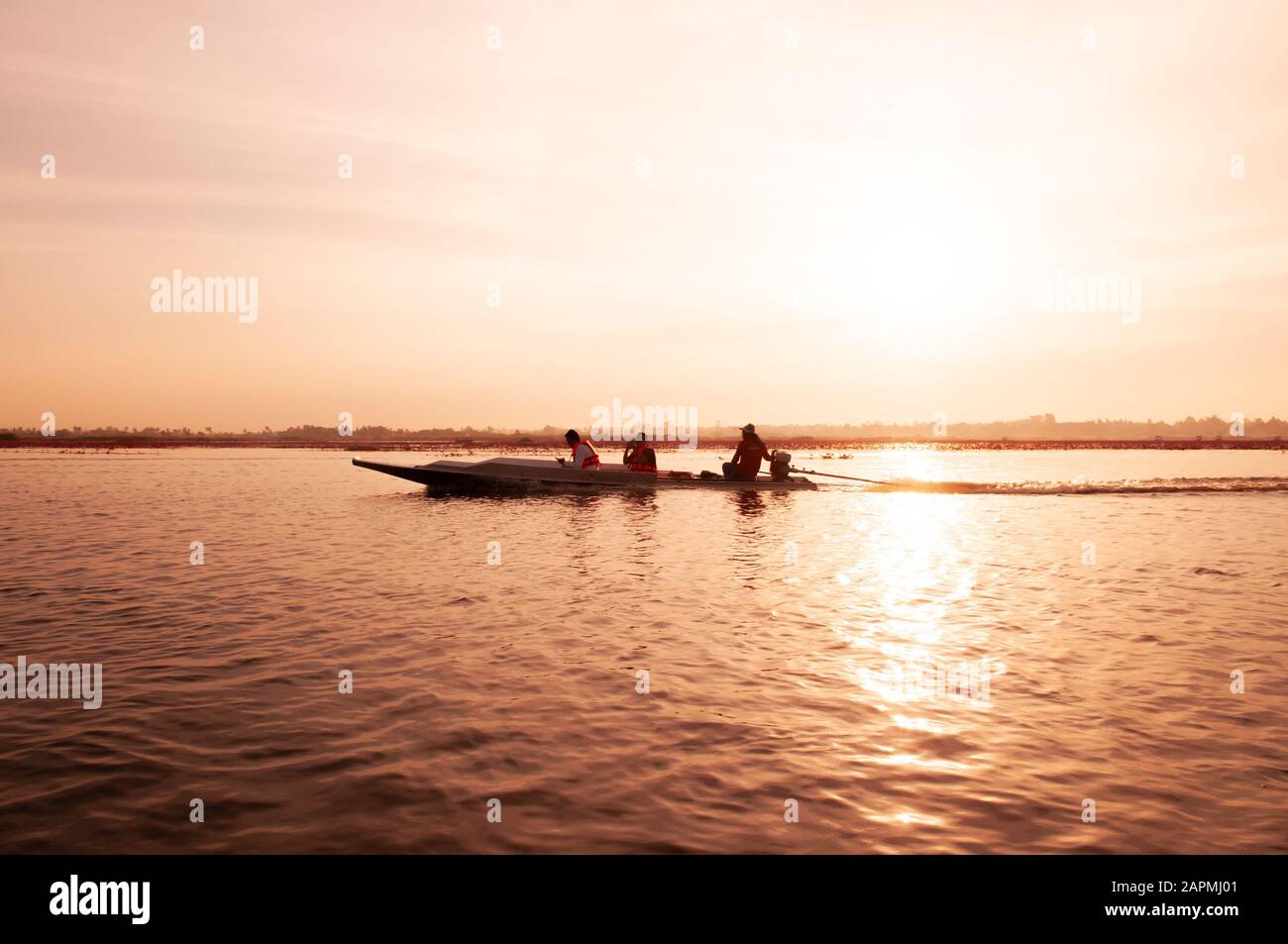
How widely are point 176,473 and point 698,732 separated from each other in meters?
54.1

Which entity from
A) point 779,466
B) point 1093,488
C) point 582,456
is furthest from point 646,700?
point 1093,488

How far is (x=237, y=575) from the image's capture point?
1445 cm

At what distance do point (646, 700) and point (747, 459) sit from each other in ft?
Result: 85.4

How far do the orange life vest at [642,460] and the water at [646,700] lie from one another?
14417 mm

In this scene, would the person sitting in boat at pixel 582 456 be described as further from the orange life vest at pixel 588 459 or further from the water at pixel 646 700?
the water at pixel 646 700

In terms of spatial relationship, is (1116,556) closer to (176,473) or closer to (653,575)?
(653,575)

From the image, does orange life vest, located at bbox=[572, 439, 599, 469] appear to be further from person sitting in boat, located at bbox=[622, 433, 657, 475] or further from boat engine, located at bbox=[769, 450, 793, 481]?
boat engine, located at bbox=[769, 450, 793, 481]

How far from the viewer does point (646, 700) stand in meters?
7.53

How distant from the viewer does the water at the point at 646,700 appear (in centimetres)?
500

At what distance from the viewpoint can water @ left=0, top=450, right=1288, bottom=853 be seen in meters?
5.00

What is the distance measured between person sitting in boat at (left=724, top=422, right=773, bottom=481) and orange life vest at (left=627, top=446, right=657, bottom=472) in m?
3.61

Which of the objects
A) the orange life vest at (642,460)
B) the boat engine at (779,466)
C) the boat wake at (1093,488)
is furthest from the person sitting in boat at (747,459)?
the boat wake at (1093,488)
